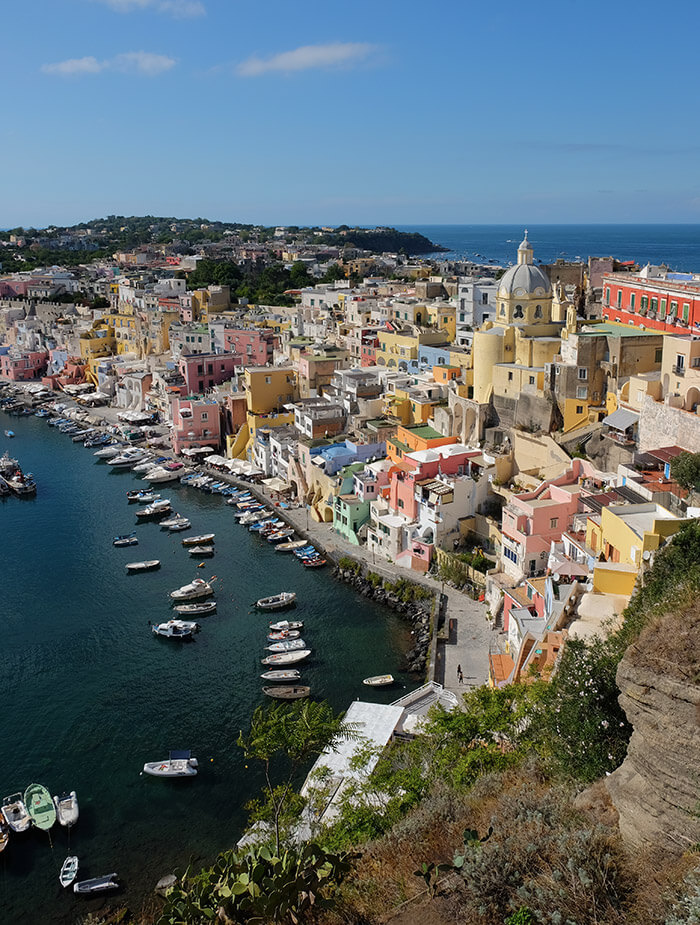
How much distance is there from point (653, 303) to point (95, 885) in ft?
63.3

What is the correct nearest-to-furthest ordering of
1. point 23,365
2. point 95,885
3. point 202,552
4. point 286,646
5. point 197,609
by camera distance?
point 95,885 < point 286,646 < point 197,609 < point 202,552 < point 23,365

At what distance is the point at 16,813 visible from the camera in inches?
468

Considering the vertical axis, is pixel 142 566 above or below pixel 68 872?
above

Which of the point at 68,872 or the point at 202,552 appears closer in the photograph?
the point at 68,872

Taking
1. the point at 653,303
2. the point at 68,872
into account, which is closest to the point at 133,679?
the point at 68,872

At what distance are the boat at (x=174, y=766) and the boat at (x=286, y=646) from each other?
3.47 metres

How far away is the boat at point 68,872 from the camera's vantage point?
10875 millimetres

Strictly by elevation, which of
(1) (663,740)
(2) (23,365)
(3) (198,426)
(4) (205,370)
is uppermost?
(1) (663,740)

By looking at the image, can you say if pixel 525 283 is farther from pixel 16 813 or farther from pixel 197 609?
pixel 16 813

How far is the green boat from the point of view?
11.8 metres

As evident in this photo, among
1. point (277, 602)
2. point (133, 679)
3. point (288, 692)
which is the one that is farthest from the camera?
point (277, 602)

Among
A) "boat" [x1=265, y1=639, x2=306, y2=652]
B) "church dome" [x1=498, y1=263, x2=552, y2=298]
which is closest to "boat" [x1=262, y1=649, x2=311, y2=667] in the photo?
"boat" [x1=265, y1=639, x2=306, y2=652]

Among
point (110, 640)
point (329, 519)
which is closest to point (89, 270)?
point (329, 519)

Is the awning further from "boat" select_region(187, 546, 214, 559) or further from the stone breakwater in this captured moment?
"boat" select_region(187, 546, 214, 559)
